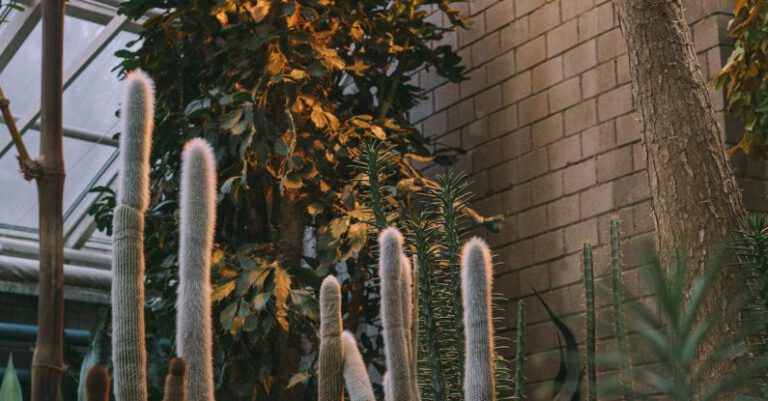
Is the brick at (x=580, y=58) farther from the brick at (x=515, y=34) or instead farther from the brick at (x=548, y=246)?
the brick at (x=548, y=246)

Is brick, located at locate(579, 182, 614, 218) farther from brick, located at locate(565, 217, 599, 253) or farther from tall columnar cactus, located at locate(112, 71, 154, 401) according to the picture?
tall columnar cactus, located at locate(112, 71, 154, 401)

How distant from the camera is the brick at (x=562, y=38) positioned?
15.8 feet

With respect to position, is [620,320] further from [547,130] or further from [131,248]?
[547,130]

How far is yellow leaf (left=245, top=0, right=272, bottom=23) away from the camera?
15.4 feet

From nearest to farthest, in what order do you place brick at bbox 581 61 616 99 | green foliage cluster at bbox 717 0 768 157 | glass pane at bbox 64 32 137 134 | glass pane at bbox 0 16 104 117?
green foliage cluster at bbox 717 0 768 157 → brick at bbox 581 61 616 99 → glass pane at bbox 0 16 104 117 → glass pane at bbox 64 32 137 134

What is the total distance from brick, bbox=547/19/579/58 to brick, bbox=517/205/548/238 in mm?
686

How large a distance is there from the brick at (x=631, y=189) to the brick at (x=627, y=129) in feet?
0.49

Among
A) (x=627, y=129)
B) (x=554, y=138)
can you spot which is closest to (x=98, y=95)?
(x=554, y=138)

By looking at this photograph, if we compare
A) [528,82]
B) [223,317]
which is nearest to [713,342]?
[223,317]

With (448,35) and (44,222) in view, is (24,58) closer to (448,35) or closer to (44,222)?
(448,35)

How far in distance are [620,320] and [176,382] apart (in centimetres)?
61

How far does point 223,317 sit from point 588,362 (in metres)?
3.10

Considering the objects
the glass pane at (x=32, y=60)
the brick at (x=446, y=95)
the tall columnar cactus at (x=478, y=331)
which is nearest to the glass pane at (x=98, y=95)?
the glass pane at (x=32, y=60)

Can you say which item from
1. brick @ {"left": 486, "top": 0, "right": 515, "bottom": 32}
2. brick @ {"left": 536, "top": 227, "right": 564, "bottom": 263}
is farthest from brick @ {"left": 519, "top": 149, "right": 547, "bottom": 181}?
brick @ {"left": 486, "top": 0, "right": 515, "bottom": 32}
